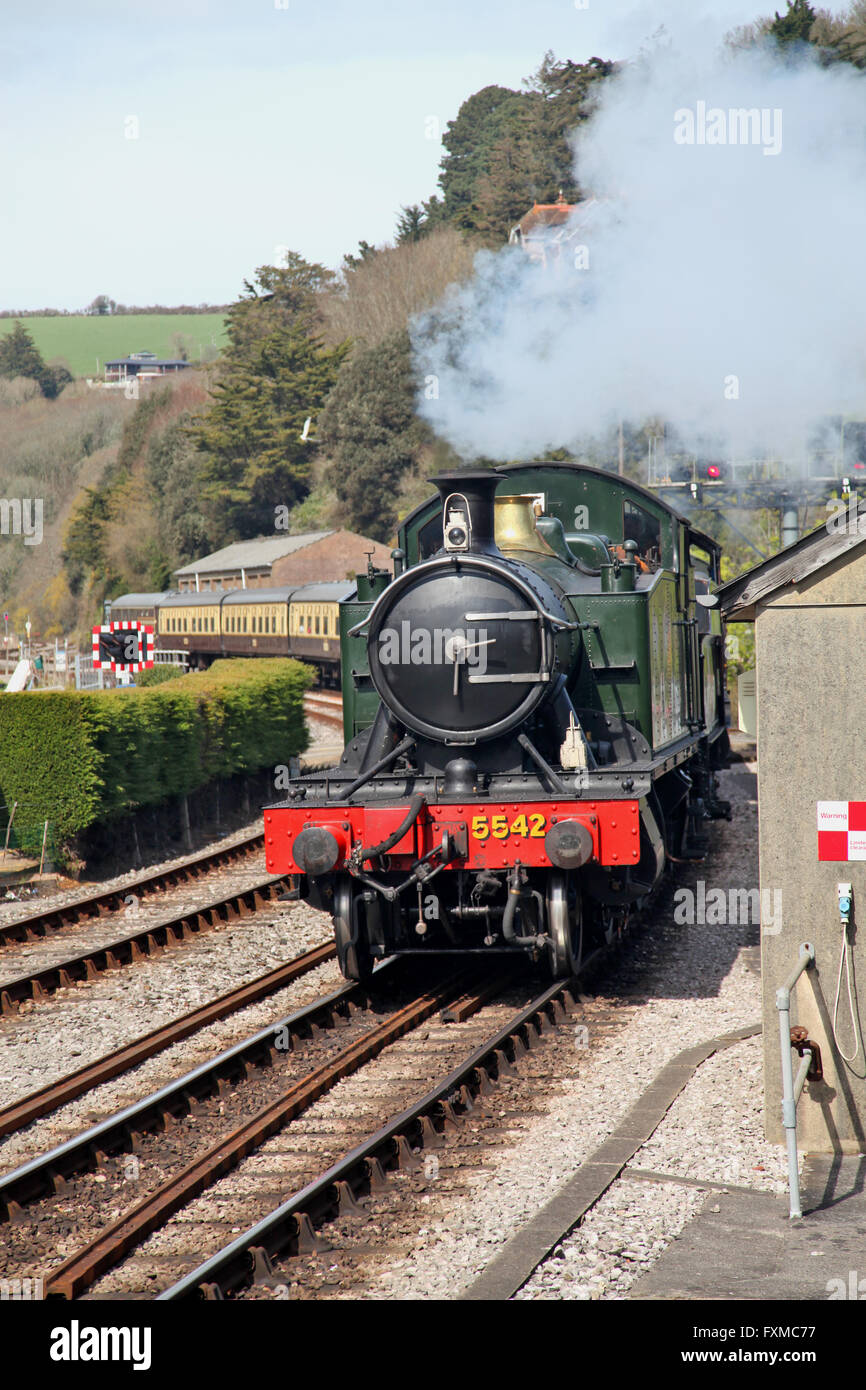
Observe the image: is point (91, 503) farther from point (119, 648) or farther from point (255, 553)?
point (119, 648)

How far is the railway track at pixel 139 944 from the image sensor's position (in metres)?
10.0

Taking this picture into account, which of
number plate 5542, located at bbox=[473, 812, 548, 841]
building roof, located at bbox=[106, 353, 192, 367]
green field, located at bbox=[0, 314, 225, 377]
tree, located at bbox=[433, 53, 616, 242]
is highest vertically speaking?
green field, located at bbox=[0, 314, 225, 377]

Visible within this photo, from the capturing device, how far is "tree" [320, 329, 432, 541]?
180ft

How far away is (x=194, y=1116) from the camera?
7305mm

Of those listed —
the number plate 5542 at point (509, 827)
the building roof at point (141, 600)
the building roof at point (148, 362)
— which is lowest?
the number plate 5542 at point (509, 827)

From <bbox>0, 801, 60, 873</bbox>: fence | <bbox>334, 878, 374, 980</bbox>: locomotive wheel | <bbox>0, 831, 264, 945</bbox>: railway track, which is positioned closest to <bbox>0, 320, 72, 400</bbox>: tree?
<bbox>0, 831, 264, 945</bbox>: railway track

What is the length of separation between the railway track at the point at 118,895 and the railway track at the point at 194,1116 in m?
3.78

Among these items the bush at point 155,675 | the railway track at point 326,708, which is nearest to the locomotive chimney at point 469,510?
the bush at point 155,675

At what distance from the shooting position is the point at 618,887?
9.05 metres

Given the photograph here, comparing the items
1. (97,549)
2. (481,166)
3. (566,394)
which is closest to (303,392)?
(97,549)

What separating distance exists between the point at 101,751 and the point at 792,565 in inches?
407

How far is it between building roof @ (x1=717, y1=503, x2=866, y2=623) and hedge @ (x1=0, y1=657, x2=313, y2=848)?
974cm

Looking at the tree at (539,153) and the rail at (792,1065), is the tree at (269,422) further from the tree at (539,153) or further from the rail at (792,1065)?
the rail at (792,1065)

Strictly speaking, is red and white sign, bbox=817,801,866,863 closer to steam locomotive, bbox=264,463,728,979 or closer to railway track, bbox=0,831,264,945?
steam locomotive, bbox=264,463,728,979
